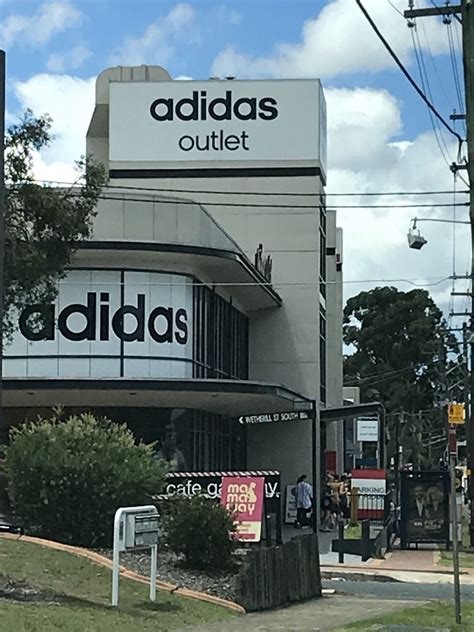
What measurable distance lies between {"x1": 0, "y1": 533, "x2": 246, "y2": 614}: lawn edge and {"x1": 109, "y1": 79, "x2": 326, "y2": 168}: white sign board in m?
29.3

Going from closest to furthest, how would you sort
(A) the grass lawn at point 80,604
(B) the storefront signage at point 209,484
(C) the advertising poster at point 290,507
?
(A) the grass lawn at point 80,604 → (B) the storefront signage at point 209,484 → (C) the advertising poster at point 290,507

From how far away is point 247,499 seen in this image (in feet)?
72.5

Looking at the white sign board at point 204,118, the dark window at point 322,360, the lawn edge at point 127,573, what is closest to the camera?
the lawn edge at point 127,573

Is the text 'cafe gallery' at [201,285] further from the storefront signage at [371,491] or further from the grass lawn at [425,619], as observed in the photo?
the grass lawn at [425,619]

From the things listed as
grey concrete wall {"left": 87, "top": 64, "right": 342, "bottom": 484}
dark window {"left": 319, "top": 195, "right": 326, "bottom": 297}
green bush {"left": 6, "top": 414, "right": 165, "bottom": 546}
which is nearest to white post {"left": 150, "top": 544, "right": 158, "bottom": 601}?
green bush {"left": 6, "top": 414, "right": 165, "bottom": 546}

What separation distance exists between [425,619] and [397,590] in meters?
7.17

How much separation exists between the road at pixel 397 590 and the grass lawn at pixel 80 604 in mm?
5306

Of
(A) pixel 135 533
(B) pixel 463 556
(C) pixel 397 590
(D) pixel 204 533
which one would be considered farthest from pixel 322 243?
(A) pixel 135 533

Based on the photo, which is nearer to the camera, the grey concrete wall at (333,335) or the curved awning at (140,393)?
the curved awning at (140,393)

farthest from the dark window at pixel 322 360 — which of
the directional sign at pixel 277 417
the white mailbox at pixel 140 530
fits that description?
the white mailbox at pixel 140 530

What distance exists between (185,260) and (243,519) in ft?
42.0

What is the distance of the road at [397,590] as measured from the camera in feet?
63.3

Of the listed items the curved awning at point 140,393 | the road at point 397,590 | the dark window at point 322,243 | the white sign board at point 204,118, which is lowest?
the road at point 397,590

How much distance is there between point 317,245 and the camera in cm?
4428
